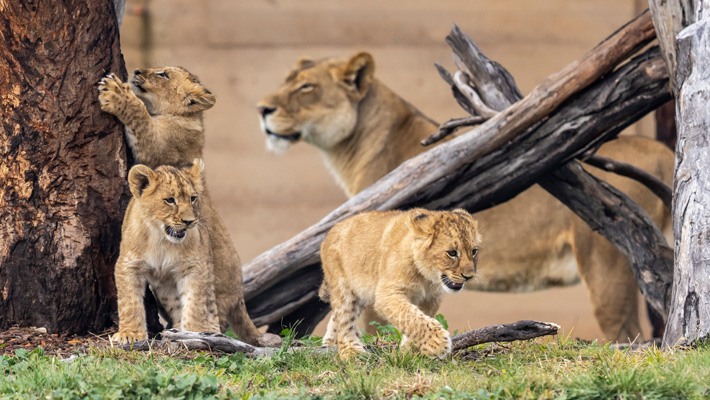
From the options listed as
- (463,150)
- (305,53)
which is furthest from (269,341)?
(305,53)

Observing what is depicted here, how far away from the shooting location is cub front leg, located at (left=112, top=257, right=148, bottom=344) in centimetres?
468

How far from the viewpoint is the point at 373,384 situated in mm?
3812

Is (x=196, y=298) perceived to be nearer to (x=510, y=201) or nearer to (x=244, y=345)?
(x=244, y=345)

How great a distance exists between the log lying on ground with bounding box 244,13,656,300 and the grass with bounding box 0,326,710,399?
1.64m

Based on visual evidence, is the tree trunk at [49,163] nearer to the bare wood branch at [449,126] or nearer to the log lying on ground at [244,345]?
the log lying on ground at [244,345]

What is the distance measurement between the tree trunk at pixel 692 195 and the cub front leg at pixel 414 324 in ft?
4.12

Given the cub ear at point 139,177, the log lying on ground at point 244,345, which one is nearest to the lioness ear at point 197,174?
the cub ear at point 139,177

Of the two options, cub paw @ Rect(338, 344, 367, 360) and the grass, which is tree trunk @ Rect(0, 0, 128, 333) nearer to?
the grass

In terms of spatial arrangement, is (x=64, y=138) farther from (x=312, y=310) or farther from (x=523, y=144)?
(x=523, y=144)

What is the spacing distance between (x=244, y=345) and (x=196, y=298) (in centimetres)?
38

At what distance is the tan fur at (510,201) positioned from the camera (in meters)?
7.09

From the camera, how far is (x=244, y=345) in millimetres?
4625

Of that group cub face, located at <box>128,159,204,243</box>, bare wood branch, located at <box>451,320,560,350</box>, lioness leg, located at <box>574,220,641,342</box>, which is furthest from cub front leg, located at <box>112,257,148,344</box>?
lioness leg, located at <box>574,220,641,342</box>

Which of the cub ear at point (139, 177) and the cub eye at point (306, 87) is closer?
the cub ear at point (139, 177)
